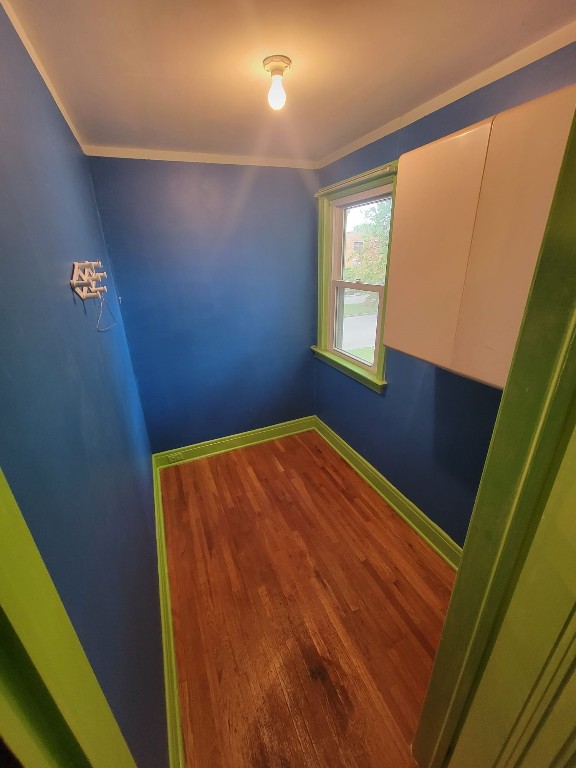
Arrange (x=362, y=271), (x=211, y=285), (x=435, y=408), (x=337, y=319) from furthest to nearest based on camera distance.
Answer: (x=337, y=319)
(x=211, y=285)
(x=362, y=271)
(x=435, y=408)

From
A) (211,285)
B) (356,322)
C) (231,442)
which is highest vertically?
(211,285)

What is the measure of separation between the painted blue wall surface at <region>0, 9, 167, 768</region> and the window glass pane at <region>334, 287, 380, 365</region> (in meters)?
1.66

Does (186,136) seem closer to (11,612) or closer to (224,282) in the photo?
(224,282)

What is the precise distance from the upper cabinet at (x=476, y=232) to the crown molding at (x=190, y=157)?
1298mm

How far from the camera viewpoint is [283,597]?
1563mm

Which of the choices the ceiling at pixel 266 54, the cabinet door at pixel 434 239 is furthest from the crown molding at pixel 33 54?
the cabinet door at pixel 434 239

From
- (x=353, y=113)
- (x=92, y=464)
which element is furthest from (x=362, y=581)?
(x=353, y=113)

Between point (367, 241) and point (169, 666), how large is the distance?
2.51 meters

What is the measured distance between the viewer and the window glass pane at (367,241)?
1.92m

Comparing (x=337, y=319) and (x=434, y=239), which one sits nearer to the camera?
(x=434, y=239)

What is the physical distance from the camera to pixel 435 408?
1682mm

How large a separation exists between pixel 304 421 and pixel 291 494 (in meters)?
0.86

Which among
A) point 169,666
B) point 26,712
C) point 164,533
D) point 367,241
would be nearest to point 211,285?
point 367,241

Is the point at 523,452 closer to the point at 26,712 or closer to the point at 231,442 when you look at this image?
the point at 26,712
